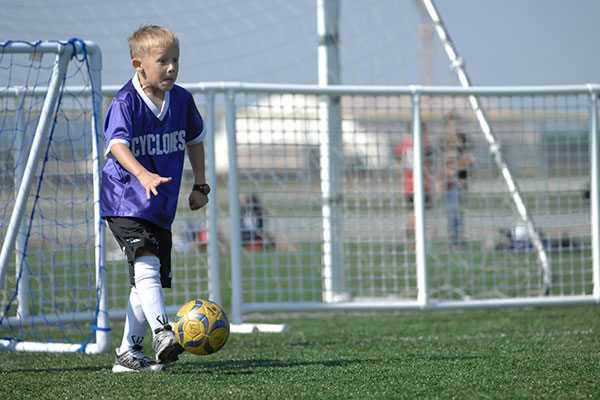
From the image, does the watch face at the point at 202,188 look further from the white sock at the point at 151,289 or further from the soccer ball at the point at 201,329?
the soccer ball at the point at 201,329

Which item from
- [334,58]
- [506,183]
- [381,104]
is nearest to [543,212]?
[506,183]

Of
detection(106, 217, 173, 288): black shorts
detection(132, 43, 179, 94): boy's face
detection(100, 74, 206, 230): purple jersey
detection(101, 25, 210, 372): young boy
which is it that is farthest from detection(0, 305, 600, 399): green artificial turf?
detection(132, 43, 179, 94): boy's face

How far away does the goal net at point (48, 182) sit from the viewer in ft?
13.0

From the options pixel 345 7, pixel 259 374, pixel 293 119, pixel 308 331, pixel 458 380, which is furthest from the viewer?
pixel 345 7

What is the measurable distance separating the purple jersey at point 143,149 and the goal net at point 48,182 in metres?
0.72

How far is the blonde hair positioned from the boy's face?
2cm

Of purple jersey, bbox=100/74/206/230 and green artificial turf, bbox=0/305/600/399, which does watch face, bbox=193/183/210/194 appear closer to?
purple jersey, bbox=100/74/206/230

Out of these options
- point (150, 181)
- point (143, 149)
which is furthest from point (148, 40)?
point (150, 181)

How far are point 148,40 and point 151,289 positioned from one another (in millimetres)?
1123

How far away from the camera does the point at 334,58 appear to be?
6719mm

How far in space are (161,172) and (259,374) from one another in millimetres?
1045

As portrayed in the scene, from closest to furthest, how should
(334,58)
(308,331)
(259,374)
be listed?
(259,374) < (308,331) < (334,58)

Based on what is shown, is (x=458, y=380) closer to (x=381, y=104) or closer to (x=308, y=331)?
(x=308, y=331)

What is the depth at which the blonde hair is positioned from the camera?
3301 mm
